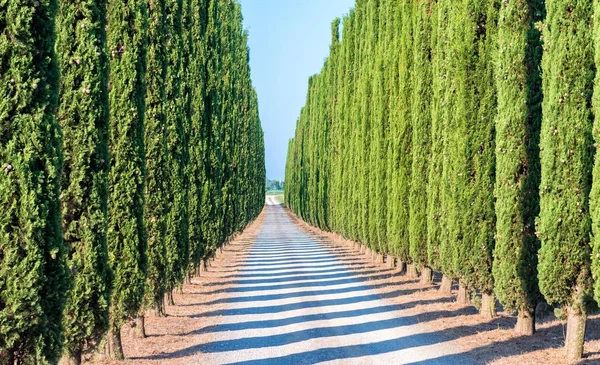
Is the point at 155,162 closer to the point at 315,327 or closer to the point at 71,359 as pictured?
the point at 315,327

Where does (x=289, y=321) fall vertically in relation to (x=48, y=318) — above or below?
below

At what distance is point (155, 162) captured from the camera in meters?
12.1

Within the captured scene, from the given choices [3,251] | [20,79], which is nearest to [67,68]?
[20,79]

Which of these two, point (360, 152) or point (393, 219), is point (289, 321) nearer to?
point (393, 219)

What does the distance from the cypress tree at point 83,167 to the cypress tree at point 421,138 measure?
9.90 metres

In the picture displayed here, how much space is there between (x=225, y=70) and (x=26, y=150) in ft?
74.1

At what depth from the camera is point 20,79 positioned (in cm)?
576

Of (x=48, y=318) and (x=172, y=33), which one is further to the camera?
(x=172, y=33)

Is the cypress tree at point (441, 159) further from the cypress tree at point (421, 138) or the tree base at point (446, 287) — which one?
the cypress tree at point (421, 138)

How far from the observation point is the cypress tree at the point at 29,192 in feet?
18.6

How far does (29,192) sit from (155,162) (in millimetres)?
6419

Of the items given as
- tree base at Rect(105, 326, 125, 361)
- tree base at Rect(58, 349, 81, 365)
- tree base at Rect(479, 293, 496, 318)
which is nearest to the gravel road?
tree base at Rect(105, 326, 125, 361)

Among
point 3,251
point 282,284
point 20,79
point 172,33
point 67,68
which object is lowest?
point 282,284

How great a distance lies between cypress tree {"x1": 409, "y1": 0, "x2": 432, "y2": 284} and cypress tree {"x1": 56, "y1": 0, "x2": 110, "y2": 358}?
32.5 ft
